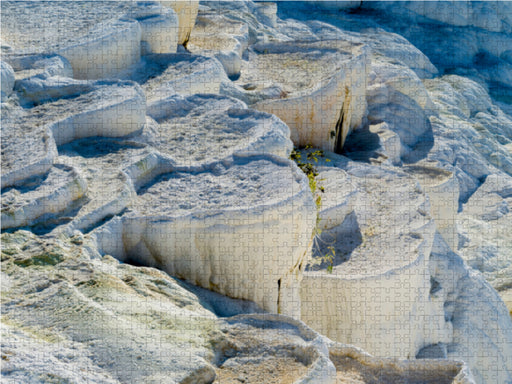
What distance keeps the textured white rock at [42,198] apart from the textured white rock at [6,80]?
1.50 meters

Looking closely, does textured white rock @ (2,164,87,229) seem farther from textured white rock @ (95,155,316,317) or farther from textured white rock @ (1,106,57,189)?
textured white rock @ (95,155,316,317)

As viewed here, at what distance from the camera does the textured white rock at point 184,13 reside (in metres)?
10.5

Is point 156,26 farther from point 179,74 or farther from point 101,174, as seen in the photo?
point 101,174

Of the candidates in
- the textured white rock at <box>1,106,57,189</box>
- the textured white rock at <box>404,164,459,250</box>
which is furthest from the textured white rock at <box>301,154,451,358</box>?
the textured white rock at <box>1,106,57,189</box>

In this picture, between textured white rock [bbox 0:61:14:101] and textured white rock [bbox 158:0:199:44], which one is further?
textured white rock [bbox 158:0:199:44]

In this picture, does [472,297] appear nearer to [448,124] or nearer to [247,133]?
[247,133]

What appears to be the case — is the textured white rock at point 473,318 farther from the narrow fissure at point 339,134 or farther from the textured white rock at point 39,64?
the textured white rock at point 39,64

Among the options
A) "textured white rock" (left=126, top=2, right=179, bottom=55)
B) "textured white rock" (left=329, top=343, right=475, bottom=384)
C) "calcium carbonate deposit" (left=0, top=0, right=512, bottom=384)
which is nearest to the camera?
"calcium carbonate deposit" (left=0, top=0, right=512, bottom=384)

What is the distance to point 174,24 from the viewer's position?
382 inches

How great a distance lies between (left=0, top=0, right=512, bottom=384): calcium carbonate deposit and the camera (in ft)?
14.0

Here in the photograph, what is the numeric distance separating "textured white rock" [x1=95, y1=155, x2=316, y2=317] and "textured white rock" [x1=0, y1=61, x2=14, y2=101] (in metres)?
1.84

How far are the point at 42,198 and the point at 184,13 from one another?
5847 millimetres

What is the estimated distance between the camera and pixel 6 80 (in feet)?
22.8

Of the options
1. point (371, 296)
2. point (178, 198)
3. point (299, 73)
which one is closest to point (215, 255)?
point (178, 198)
